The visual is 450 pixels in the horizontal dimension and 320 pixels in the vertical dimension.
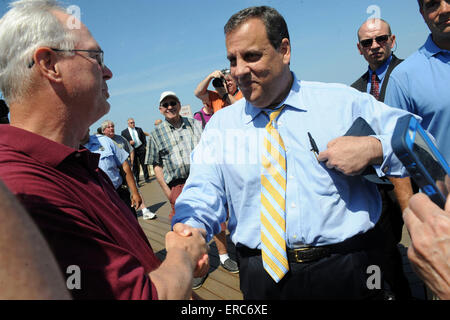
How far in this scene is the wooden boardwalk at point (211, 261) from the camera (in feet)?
10.9

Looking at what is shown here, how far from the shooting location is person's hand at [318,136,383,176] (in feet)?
5.00

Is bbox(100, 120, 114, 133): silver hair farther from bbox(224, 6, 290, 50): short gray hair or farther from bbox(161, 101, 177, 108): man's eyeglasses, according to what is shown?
bbox(224, 6, 290, 50): short gray hair

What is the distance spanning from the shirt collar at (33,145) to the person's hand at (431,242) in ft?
3.91

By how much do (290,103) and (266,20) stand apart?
0.54 m

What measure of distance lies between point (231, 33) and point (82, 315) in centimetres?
166

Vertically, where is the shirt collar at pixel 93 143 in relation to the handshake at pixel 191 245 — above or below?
above

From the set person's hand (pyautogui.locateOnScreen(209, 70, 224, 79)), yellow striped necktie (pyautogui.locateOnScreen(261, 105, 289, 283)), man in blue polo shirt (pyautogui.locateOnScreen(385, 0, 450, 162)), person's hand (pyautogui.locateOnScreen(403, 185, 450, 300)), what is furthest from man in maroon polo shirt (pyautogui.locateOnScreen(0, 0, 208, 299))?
person's hand (pyautogui.locateOnScreen(209, 70, 224, 79))

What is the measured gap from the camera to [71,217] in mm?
A: 898

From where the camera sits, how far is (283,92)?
190cm

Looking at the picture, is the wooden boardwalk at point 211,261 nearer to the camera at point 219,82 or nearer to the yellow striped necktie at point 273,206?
the yellow striped necktie at point 273,206

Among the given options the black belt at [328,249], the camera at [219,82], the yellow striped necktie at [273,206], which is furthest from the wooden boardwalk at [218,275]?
the camera at [219,82]

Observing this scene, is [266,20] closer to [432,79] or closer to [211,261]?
[432,79]

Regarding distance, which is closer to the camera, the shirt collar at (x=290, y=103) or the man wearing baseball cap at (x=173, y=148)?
the shirt collar at (x=290, y=103)

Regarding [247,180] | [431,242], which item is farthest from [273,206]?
[431,242]
